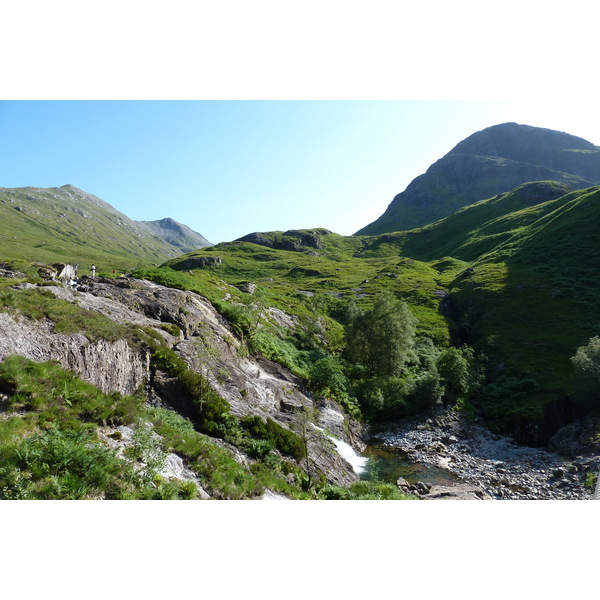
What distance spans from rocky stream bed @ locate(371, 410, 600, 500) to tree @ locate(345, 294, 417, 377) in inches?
308

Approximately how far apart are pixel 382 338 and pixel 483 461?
17.6 metres

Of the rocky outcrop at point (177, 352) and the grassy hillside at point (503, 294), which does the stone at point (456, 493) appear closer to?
the rocky outcrop at point (177, 352)

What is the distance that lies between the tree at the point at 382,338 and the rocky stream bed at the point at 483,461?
308 inches

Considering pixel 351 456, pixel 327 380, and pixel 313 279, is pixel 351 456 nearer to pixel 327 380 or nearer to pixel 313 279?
pixel 327 380

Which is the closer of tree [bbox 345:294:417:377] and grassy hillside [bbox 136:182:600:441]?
grassy hillside [bbox 136:182:600:441]

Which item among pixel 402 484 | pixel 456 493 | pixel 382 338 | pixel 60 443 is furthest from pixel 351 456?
pixel 60 443

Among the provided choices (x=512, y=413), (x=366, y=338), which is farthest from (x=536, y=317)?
Answer: (x=366, y=338)

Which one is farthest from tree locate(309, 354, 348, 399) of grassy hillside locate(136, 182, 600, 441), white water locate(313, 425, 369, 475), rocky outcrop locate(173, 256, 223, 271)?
rocky outcrop locate(173, 256, 223, 271)

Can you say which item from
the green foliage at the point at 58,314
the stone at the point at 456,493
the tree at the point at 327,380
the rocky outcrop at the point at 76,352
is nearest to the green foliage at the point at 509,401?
the stone at the point at 456,493

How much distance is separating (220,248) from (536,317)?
495ft

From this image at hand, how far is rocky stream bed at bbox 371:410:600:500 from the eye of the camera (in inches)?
980

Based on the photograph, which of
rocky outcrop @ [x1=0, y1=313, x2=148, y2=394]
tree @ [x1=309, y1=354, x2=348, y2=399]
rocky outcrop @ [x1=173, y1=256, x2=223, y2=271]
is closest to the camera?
rocky outcrop @ [x1=0, y1=313, x2=148, y2=394]

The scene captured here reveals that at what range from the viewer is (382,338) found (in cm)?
4353

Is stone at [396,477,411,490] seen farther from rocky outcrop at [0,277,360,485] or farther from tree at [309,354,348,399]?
tree at [309,354,348,399]
